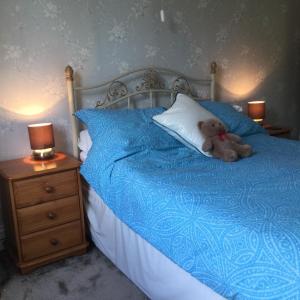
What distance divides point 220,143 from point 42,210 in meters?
1.13

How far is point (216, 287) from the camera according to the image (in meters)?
1.16

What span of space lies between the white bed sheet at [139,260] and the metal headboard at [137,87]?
440 millimetres

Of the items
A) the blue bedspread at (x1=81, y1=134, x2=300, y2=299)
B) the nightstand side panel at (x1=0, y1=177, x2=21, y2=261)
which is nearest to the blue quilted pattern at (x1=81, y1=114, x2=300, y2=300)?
the blue bedspread at (x1=81, y1=134, x2=300, y2=299)

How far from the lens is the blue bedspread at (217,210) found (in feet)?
3.46

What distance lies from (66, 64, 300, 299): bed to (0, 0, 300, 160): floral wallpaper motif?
0.17m

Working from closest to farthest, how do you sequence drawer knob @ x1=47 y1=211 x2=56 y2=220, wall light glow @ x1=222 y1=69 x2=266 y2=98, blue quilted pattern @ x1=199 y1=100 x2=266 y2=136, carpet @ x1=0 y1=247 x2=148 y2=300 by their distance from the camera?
carpet @ x1=0 y1=247 x2=148 y2=300 → drawer knob @ x1=47 y1=211 x2=56 y2=220 → blue quilted pattern @ x1=199 y1=100 x2=266 y2=136 → wall light glow @ x1=222 y1=69 x2=266 y2=98

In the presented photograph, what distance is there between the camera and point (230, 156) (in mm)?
1925

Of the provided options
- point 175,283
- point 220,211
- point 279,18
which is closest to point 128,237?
point 175,283

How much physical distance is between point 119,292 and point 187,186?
29.4 inches

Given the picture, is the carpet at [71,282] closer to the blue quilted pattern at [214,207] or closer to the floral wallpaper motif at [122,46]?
the blue quilted pattern at [214,207]

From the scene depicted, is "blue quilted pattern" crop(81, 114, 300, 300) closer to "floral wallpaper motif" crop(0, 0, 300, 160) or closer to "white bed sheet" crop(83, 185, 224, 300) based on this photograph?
"white bed sheet" crop(83, 185, 224, 300)

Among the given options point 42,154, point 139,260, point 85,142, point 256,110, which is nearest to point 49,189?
point 42,154

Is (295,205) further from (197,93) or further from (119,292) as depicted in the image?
(197,93)

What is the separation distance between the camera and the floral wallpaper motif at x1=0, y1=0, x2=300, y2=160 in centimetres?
220
